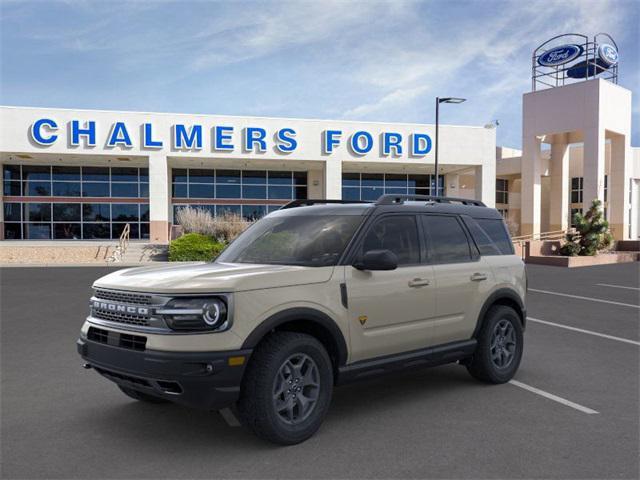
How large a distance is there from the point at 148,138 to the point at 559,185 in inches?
1067

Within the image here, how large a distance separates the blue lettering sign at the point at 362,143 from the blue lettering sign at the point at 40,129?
1734cm

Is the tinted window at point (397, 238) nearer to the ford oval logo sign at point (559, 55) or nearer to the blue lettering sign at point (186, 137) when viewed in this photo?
the blue lettering sign at point (186, 137)

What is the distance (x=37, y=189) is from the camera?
35.6m

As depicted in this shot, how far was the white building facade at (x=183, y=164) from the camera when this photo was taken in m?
31.4

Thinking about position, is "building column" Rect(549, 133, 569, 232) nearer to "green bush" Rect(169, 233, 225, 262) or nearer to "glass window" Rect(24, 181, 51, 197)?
"green bush" Rect(169, 233, 225, 262)

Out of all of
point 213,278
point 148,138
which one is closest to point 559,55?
point 148,138

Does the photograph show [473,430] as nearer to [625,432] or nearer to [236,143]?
[625,432]

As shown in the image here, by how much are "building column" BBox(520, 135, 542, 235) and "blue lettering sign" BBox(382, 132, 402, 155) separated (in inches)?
352

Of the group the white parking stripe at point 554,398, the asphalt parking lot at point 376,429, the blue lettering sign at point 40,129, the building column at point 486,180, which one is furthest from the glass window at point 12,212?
the white parking stripe at point 554,398

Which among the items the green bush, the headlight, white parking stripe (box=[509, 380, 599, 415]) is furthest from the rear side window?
the green bush

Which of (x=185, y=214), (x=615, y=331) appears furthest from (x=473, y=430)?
(x=185, y=214)

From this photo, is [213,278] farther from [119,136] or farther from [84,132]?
[84,132]

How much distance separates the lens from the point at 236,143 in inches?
1294

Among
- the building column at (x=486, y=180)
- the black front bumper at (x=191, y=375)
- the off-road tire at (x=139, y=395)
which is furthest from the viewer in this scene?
the building column at (x=486, y=180)
